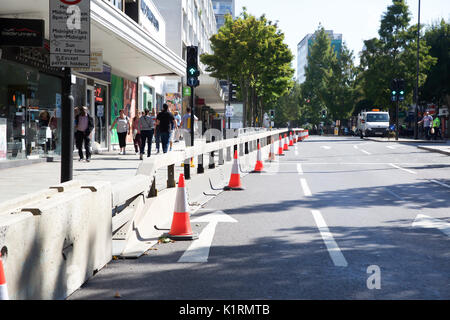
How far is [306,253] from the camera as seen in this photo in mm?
5957

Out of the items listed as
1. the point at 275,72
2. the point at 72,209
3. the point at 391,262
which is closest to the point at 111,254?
the point at 72,209

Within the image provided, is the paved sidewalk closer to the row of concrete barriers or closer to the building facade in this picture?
the building facade

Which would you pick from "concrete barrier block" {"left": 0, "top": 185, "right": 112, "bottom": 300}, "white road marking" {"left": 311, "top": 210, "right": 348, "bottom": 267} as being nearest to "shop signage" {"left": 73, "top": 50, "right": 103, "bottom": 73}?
"white road marking" {"left": 311, "top": 210, "right": 348, "bottom": 267}

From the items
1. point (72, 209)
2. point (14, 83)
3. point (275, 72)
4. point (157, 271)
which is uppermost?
point (275, 72)

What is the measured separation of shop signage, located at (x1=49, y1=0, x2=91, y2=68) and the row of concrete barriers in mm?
1471

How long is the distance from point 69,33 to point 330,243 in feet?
12.2

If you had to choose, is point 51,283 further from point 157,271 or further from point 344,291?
point 344,291

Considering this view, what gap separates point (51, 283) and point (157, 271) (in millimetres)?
1318

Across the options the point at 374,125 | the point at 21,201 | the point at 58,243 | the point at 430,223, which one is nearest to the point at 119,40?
the point at 430,223

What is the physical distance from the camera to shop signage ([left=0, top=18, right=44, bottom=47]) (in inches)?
571

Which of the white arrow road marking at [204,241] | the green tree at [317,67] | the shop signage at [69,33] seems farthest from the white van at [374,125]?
the green tree at [317,67]

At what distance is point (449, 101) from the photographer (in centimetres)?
5566

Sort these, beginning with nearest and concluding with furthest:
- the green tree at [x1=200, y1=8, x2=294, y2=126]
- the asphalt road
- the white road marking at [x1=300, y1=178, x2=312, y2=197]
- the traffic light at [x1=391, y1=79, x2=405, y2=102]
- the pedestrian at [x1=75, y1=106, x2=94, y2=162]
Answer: the asphalt road → the white road marking at [x1=300, y1=178, x2=312, y2=197] → the pedestrian at [x1=75, y1=106, x2=94, y2=162] → the traffic light at [x1=391, y1=79, x2=405, y2=102] → the green tree at [x1=200, y1=8, x2=294, y2=126]

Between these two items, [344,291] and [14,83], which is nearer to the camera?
[344,291]
